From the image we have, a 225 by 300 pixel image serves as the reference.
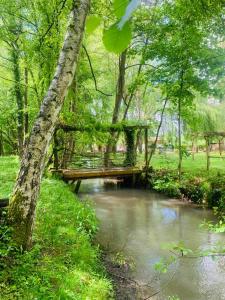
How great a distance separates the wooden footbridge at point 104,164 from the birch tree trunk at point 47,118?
8.73 meters

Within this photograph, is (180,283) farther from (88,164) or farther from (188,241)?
(88,164)

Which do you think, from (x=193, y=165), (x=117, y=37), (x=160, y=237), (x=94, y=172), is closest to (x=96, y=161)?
(x=94, y=172)

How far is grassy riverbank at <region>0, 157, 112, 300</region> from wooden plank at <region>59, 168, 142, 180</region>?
6.40 meters

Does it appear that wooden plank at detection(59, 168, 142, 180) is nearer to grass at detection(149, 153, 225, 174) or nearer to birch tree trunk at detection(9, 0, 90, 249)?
grass at detection(149, 153, 225, 174)

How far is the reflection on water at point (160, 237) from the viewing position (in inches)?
193

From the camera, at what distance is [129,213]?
30.6 feet

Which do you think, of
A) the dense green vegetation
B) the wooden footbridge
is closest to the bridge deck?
the wooden footbridge

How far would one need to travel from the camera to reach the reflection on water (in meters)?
4.90

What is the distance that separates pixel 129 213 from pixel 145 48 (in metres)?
6.45

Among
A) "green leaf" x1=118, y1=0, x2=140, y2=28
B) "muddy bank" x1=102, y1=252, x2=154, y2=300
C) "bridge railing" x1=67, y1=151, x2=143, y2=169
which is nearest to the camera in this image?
"green leaf" x1=118, y1=0, x2=140, y2=28

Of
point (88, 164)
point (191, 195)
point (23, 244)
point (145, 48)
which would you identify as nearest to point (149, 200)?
point (191, 195)

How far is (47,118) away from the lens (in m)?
3.46

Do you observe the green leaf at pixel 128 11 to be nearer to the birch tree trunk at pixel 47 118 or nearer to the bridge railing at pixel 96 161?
the birch tree trunk at pixel 47 118

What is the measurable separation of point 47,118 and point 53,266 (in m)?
1.75
